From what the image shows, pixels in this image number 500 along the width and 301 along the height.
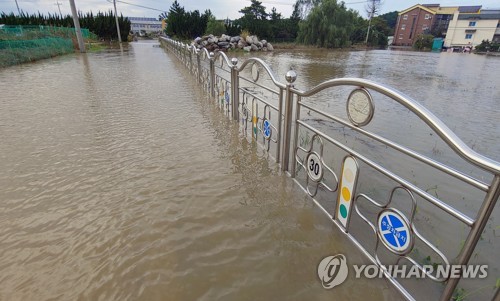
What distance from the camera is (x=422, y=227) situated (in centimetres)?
235

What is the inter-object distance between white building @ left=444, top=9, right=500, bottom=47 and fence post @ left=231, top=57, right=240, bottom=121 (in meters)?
51.4

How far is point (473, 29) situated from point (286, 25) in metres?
27.4

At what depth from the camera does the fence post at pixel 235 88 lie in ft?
14.4

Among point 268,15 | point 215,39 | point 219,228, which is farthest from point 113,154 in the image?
point 268,15

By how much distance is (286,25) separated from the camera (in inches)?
1666

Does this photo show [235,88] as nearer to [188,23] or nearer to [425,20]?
[188,23]

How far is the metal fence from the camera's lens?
1.29m

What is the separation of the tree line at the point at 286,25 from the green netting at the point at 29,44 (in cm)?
1619

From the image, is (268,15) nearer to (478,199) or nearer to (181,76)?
(181,76)

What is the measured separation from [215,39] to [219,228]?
27.2 meters

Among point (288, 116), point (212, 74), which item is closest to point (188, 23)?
point (212, 74)

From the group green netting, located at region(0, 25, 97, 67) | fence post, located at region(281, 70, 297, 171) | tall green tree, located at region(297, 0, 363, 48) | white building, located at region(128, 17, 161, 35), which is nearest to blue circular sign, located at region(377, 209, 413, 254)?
fence post, located at region(281, 70, 297, 171)

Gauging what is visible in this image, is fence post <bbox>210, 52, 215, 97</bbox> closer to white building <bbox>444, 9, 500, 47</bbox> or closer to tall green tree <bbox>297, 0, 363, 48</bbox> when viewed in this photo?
tall green tree <bbox>297, 0, 363, 48</bbox>

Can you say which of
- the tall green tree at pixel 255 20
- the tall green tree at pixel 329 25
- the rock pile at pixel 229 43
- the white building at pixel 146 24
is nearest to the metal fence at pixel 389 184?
the rock pile at pixel 229 43
